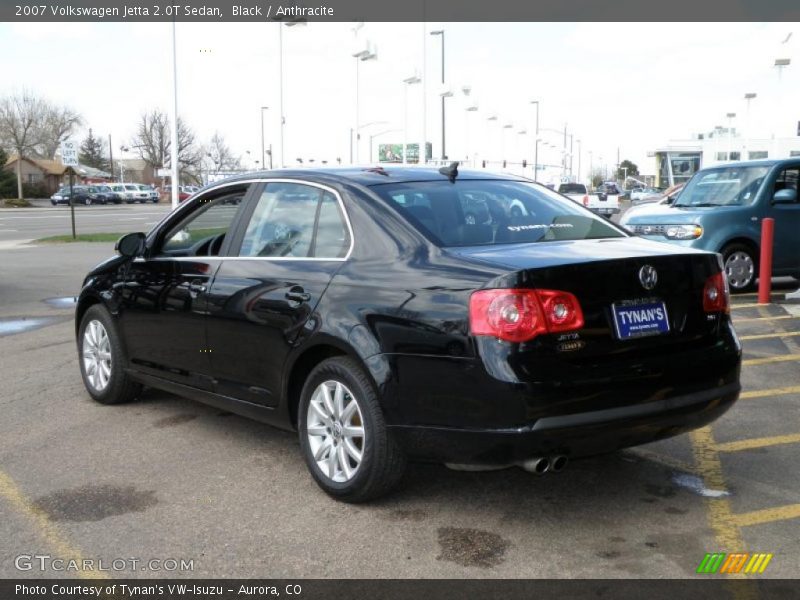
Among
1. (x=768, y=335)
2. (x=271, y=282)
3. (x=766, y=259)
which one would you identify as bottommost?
(x=768, y=335)

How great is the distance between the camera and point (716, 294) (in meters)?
4.50

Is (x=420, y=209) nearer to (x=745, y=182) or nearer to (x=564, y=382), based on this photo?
(x=564, y=382)

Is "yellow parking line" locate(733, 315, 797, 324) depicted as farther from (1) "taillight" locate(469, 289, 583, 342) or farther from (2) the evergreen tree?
(2) the evergreen tree

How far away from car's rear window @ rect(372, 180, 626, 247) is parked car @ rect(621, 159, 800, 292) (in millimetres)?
7605

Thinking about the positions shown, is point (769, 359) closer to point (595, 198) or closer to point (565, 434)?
point (565, 434)

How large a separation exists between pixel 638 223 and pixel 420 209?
8.74 metres

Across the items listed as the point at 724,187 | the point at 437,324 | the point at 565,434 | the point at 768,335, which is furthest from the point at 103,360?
the point at 724,187

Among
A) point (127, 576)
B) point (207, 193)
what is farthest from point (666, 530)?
point (207, 193)

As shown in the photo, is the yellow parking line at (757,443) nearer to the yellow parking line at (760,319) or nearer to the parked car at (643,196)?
the yellow parking line at (760,319)

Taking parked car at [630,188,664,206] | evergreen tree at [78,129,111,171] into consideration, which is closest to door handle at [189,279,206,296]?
parked car at [630,188,664,206]

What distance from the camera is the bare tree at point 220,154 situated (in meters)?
116

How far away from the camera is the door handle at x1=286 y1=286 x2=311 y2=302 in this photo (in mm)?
4668

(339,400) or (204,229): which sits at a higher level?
(204,229)

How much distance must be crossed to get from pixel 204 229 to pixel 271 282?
95cm
